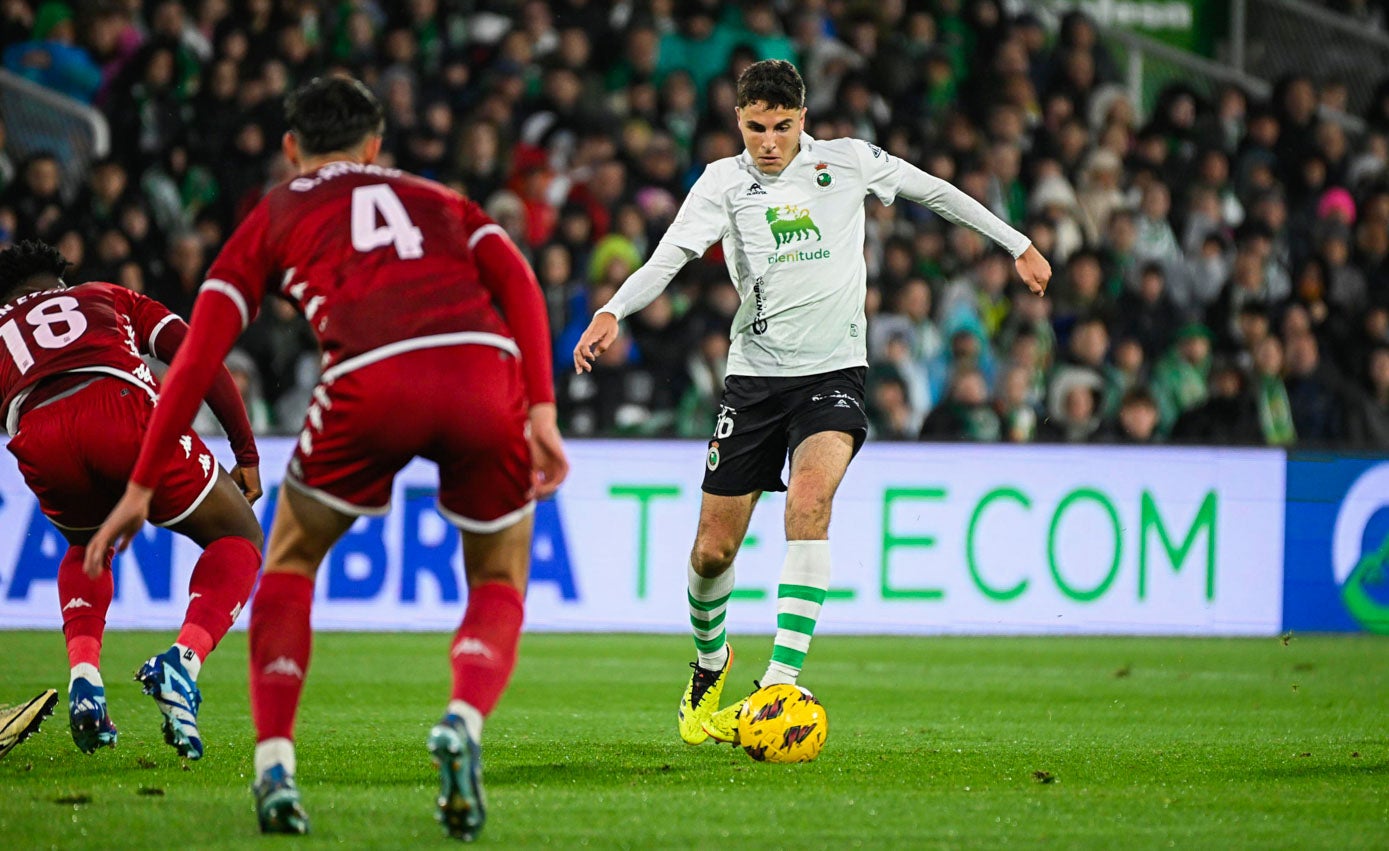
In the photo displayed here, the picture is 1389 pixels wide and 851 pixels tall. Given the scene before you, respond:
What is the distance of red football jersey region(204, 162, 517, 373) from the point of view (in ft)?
15.0

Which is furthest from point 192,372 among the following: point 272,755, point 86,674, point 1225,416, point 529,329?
point 1225,416

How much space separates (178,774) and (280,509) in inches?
59.1

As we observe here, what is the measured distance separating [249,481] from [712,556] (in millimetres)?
1709

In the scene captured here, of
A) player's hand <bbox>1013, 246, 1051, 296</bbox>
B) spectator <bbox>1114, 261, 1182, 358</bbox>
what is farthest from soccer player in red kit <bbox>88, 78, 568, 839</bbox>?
spectator <bbox>1114, 261, 1182, 358</bbox>

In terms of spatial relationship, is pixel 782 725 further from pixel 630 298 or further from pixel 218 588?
pixel 218 588

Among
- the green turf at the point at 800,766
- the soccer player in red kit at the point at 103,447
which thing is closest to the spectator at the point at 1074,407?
the green turf at the point at 800,766

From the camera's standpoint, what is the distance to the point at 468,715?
4.50 metres

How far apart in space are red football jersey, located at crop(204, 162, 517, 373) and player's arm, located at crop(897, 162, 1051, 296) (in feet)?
8.44

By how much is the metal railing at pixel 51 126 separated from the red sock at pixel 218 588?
8.38 m

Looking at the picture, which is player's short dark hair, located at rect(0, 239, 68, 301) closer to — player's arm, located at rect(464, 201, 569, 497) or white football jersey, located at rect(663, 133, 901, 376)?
white football jersey, located at rect(663, 133, 901, 376)

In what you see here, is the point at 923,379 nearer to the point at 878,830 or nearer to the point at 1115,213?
the point at 1115,213

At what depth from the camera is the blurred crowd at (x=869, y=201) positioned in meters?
13.0

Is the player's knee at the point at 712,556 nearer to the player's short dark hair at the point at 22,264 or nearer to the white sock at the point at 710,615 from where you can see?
the white sock at the point at 710,615

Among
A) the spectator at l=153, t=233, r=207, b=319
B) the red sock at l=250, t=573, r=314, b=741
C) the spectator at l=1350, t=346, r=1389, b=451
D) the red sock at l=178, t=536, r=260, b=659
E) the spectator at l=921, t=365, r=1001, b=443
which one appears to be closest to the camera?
the red sock at l=250, t=573, r=314, b=741
